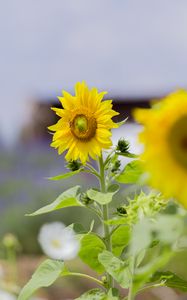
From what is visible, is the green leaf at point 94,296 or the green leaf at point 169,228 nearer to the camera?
the green leaf at point 169,228

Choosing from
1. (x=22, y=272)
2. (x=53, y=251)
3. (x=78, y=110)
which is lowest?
(x=22, y=272)

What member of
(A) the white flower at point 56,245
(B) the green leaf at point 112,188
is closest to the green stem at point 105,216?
(B) the green leaf at point 112,188

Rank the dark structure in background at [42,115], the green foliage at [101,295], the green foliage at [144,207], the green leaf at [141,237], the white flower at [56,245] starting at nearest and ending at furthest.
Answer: the green leaf at [141,237] → the green foliage at [144,207] → the green foliage at [101,295] → the white flower at [56,245] → the dark structure in background at [42,115]

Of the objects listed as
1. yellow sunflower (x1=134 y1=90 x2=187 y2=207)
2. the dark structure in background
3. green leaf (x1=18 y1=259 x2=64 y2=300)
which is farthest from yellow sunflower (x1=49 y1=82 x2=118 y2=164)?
the dark structure in background

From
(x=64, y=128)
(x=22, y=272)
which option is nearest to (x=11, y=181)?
(x=22, y=272)

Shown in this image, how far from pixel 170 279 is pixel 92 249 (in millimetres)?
96

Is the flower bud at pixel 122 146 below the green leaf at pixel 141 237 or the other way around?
the other way around

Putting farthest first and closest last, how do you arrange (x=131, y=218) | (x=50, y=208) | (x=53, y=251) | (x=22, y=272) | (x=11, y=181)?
1. (x=11, y=181)
2. (x=22, y=272)
3. (x=53, y=251)
4. (x=50, y=208)
5. (x=131, y=218)

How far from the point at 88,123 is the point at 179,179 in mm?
304

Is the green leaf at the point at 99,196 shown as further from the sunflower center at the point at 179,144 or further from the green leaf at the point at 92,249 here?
the sunflower center at the point at 179,144

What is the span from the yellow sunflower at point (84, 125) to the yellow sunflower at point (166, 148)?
10.8 inches

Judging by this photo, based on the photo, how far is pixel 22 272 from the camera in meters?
3.65

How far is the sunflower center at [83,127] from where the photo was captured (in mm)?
862

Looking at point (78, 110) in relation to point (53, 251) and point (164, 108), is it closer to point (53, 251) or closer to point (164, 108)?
point (164, 108)
